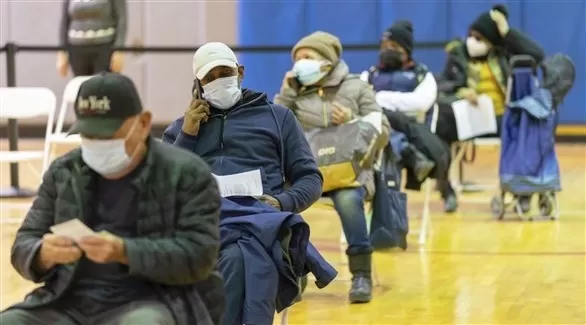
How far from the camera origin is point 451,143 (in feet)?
28.7

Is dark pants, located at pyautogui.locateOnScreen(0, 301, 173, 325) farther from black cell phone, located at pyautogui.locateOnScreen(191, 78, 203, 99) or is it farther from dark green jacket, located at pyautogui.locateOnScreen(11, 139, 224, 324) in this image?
black cell phone, located at pyautogui.locateOnScreen(191, 78, 203, 99)

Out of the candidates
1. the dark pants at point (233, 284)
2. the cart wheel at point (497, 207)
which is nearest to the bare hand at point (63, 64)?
the cart wheel at point (497, 207)

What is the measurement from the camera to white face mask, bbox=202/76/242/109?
13.6ft

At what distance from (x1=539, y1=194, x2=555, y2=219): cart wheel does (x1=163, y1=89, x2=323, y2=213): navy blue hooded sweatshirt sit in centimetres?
440

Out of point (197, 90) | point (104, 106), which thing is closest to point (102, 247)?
point (104, 106)

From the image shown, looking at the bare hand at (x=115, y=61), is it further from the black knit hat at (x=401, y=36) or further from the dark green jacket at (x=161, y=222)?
the dark green jacket at (x=161, y=222)

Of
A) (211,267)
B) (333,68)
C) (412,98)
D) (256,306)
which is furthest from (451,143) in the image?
(211,267)

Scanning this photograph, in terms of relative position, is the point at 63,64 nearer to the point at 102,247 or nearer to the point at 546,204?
the point at 546,204

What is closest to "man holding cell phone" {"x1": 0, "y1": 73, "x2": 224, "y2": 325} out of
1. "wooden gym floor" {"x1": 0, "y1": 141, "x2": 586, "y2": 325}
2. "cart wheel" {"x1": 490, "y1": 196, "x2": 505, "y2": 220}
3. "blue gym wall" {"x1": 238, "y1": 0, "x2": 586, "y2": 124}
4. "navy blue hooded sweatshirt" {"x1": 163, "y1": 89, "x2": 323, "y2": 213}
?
"navy blue hooded sweatshirt" {"x1": 163, "y1": 89, "x2": 323, "y2": 213}

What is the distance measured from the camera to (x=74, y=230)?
2.78 meters

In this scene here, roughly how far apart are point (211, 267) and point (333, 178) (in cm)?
277

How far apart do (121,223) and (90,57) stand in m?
6.87

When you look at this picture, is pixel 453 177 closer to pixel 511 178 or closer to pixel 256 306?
pixel 511 178

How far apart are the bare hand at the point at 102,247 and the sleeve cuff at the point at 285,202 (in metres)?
1.29
